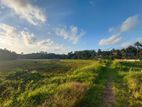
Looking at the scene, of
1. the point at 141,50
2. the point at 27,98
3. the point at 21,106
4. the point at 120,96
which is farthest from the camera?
the point at 141,50

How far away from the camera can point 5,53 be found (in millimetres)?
111000

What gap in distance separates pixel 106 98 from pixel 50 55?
14209cm

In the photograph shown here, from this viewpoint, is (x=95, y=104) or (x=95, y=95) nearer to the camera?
(x=95, y=104)

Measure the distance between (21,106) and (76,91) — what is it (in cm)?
303

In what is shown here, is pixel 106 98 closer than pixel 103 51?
Yes

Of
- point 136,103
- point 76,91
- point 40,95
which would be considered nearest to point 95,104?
point 76,91

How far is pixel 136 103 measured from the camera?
10555mm

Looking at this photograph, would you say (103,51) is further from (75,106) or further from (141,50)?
(75,106)

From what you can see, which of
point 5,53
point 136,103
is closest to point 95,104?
point 136,103

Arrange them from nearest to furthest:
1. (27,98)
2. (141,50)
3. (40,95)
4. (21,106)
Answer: (21,106) → (27,98) → (40,95) → (141,50)

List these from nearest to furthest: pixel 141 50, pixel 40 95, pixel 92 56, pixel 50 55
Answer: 1. pixel 40 95
2. pixel 141 50
3. pixel 92 56
4. pixel 50 55

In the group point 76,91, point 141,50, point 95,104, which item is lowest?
point 95,104

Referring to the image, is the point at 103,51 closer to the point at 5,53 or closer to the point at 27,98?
the point at 5,53

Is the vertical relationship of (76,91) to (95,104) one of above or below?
above
